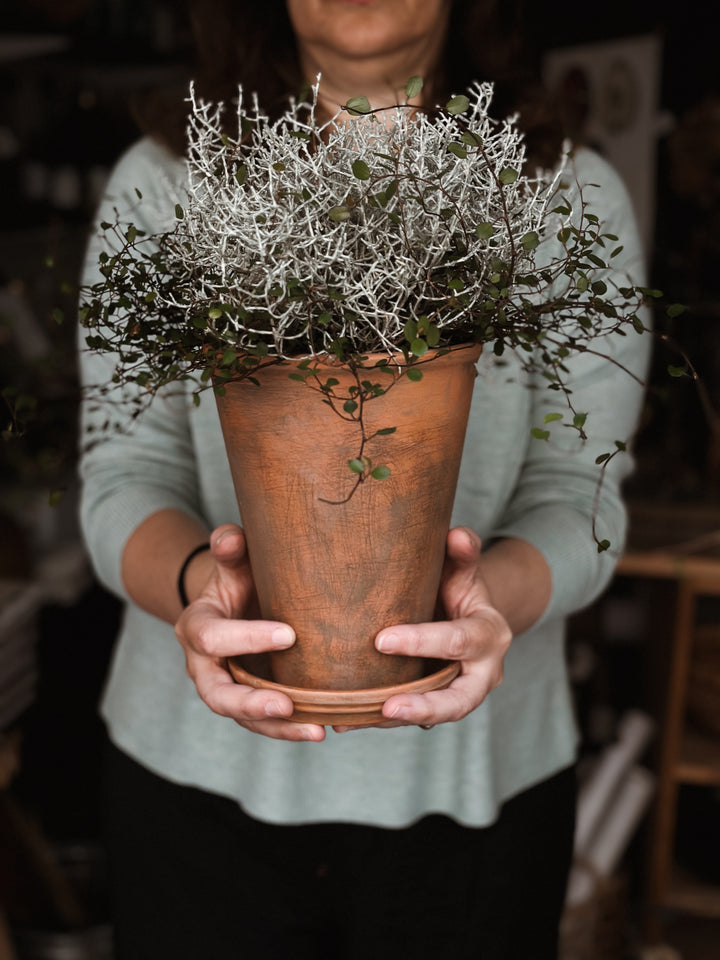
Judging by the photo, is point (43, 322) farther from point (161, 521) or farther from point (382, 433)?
point (382, 433)

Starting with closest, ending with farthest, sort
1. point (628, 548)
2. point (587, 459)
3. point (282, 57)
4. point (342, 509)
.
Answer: point (342, 509), point (587, 459), point (282, 57), point (628, 548)

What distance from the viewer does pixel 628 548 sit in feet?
5.85

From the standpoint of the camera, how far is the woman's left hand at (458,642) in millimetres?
632

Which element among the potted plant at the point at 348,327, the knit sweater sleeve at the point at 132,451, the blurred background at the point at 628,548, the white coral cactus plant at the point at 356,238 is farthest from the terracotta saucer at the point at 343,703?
the blurred background at the point at 628,548

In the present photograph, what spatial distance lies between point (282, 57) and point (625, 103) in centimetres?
152

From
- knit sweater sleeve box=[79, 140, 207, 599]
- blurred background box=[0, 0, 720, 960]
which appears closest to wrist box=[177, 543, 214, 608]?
knit sweater sleeve box=[79, 140, 207, 599]

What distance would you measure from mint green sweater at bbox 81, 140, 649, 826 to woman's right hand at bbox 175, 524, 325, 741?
210 millimetres

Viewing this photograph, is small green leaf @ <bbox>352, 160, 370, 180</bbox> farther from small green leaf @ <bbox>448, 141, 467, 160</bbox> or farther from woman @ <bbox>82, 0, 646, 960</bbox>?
woman @ <bbox>82, 0, 646, 960</bbox>

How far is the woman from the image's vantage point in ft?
2.94

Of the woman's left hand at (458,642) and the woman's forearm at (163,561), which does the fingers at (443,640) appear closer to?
the woman's left hand at (458,642)

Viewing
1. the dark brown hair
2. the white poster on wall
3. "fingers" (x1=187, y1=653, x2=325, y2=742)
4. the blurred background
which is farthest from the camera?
the white poster on wall

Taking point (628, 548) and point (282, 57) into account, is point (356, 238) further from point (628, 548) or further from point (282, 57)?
point (628, 548)

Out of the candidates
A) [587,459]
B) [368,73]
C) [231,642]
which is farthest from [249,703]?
[368,73]

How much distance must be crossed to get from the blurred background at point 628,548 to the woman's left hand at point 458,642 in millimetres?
870
